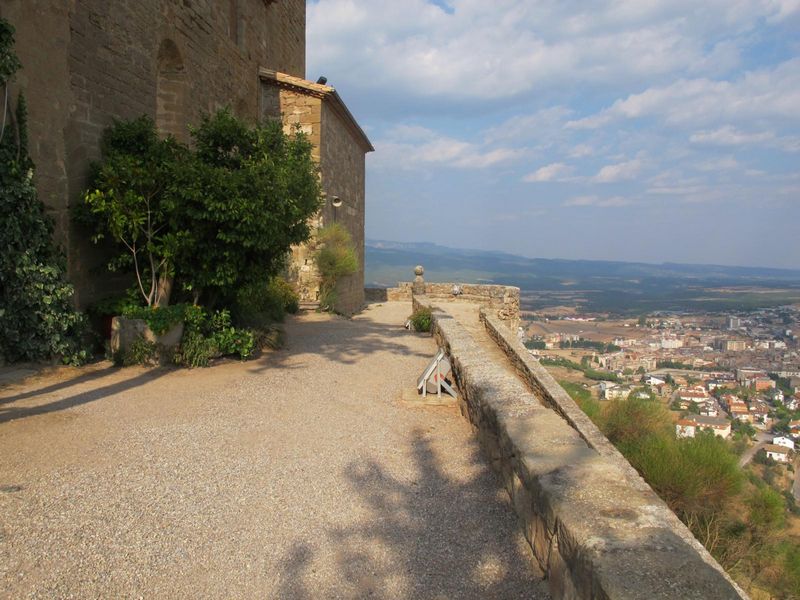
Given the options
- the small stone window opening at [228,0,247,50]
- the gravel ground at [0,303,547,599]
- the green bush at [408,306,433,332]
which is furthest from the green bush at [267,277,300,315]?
the gravel ground at [0,303,547,599]

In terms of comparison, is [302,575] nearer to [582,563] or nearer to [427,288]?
[582,563]

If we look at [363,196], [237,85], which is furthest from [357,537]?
[363,196]

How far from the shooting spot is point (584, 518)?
230 centimetres

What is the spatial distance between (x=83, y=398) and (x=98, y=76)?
185 inches

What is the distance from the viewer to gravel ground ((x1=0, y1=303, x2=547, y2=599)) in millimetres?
2672

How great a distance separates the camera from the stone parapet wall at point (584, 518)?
1867 mm

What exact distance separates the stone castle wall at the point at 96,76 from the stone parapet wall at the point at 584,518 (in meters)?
6.11

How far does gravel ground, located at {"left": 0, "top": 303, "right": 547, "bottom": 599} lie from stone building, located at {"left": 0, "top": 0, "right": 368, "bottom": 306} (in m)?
2.42

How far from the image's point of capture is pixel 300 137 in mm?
8445

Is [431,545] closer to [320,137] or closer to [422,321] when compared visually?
[422,321]

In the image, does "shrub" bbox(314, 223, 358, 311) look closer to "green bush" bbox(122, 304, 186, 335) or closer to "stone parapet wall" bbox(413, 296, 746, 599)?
"green bush" bbox(122, 304, 186, 335)

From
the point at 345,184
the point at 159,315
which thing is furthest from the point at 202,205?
the point at 345,184

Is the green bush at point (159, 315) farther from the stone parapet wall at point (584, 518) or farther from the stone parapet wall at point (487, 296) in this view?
the stone parapet wall at point (487, 296)

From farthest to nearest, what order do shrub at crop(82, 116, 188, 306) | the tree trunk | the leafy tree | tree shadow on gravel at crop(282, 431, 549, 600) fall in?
the tree trunk → shrub at crop(82, 116, 188, 306) → the leafy tree → tree shadow on gravel at crop(282, 431, 549, 600)
